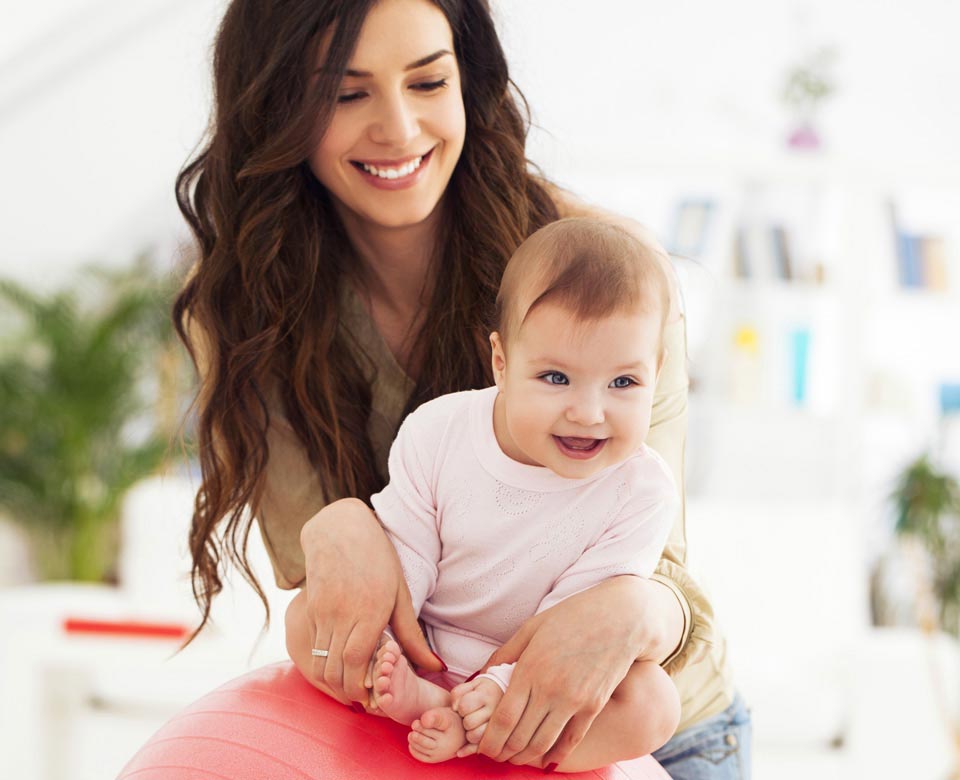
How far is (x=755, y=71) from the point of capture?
18.6 ft

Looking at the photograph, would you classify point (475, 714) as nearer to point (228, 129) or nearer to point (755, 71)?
point (228, 129)

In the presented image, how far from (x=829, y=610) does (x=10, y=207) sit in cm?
433

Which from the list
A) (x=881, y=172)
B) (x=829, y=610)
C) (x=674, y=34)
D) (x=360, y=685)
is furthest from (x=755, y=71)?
(x=360, y=685)

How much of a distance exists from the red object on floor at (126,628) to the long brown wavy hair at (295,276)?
2.26 metres

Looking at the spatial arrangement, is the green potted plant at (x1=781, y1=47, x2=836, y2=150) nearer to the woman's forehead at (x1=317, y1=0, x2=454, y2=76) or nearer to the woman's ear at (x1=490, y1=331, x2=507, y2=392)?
the woman's forehead at (x1=317, y1=0, x2=454, y2=76)

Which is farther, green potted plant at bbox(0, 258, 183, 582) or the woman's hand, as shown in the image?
green potted plant at bbox(0, 258, 183, 582)

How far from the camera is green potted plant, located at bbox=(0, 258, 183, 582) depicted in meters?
5.21

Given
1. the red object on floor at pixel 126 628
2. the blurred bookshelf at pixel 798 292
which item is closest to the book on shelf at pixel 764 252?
the blurred bookshelf at pixel 798 292

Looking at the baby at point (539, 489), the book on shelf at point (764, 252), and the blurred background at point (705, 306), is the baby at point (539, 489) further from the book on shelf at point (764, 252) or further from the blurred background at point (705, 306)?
the book on shelf at point (764, 252)

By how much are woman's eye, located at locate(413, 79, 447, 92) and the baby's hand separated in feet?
2.27

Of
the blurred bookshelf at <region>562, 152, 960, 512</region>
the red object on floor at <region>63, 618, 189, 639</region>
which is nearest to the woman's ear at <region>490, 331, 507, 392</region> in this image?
the red object on floor at <region>63, 618, 189, 639</region>

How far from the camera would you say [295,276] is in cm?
156

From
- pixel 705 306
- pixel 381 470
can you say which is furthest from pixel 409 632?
pixel 705 306

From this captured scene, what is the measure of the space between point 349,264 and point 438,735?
712 mm
